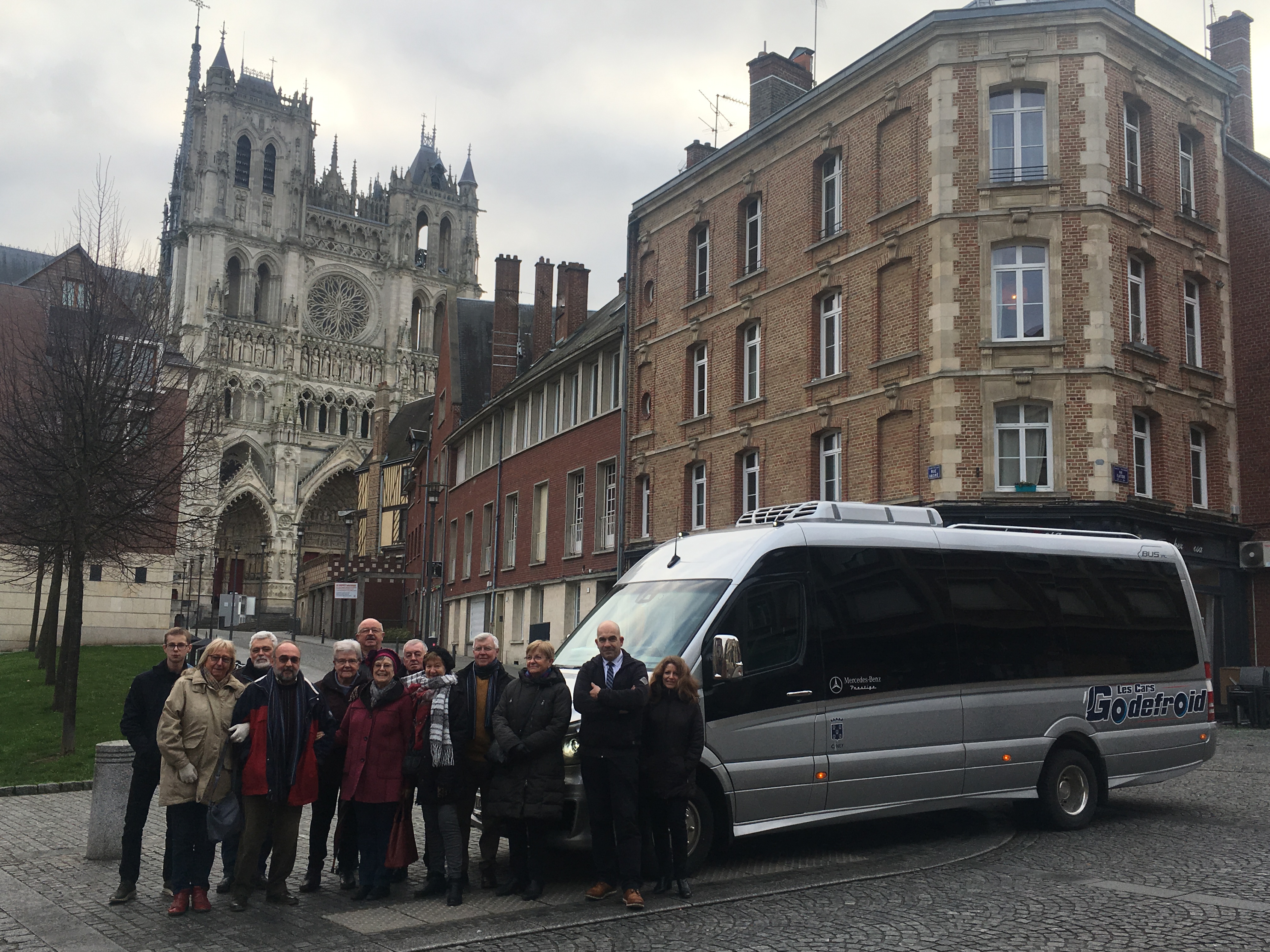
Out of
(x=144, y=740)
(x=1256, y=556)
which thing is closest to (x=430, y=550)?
(x=1256, y=556)

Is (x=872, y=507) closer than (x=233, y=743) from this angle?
No

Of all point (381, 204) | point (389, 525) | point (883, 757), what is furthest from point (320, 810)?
point (381, 204)

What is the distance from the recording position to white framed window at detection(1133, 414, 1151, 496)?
67.8 ft

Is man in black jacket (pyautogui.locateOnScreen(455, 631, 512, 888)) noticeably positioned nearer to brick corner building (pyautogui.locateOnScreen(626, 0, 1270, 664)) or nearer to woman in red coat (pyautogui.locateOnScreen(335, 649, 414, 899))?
woman in red coat (pyautogui.locateOnScreen(335, 649, 414, 899))

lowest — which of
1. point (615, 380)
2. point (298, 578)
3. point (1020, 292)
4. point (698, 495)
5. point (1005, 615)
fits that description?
point (1005, 615)

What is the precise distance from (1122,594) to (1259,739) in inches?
347

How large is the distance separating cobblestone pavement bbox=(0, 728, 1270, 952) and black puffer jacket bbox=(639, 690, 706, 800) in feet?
2.47

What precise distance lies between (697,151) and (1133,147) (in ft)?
43.1

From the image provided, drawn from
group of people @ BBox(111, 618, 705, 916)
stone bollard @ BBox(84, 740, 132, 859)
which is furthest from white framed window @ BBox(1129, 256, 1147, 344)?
stone bollard @ BBox(84, 740, 132, 859)

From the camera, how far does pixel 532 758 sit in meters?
7.81

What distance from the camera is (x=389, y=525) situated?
71.4 m

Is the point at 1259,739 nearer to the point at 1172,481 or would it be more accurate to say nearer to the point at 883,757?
the point at 1172,481

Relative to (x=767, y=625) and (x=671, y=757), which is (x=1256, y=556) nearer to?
(x=767, y=625)

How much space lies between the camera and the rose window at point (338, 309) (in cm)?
10550
